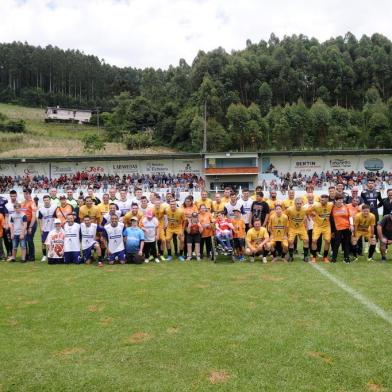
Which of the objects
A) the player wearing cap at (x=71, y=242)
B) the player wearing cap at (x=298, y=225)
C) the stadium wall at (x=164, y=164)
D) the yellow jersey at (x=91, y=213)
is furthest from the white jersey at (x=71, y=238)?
the stadium wall at (x=164, y=164)

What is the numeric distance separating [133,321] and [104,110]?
94852 mm

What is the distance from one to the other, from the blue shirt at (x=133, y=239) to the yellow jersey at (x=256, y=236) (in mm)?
2562

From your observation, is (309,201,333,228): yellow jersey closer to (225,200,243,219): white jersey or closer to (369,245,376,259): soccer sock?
(369,245,376,259): soccer sock

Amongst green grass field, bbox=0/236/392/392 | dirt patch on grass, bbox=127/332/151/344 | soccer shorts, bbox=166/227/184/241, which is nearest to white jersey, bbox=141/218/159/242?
soccer shorts, bbox=166/227/184/241

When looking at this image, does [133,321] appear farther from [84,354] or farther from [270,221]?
[270,221]

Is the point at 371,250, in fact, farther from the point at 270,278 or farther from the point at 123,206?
the point at 123,206

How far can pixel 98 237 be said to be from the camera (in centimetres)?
1000

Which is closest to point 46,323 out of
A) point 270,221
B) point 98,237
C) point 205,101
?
point 98,237

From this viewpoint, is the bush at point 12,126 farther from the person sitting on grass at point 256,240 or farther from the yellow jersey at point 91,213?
the person sitting on grass at point 256,240

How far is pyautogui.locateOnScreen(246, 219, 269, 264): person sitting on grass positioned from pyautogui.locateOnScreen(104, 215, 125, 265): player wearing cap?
9.87ft

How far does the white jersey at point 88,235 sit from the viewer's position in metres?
9.83

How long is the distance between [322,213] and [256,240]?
1.68 meters

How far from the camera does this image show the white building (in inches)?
3446

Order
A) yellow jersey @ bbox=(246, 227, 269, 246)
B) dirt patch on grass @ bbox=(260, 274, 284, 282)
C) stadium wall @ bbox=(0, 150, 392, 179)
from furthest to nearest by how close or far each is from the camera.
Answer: stadium wall @ bbox=(0, 150, 392, 179), yellow jersey @ bbox=(246, 227, 269, 246), dirt patch on grass @ bbox=(260, 274, 284, 282)
